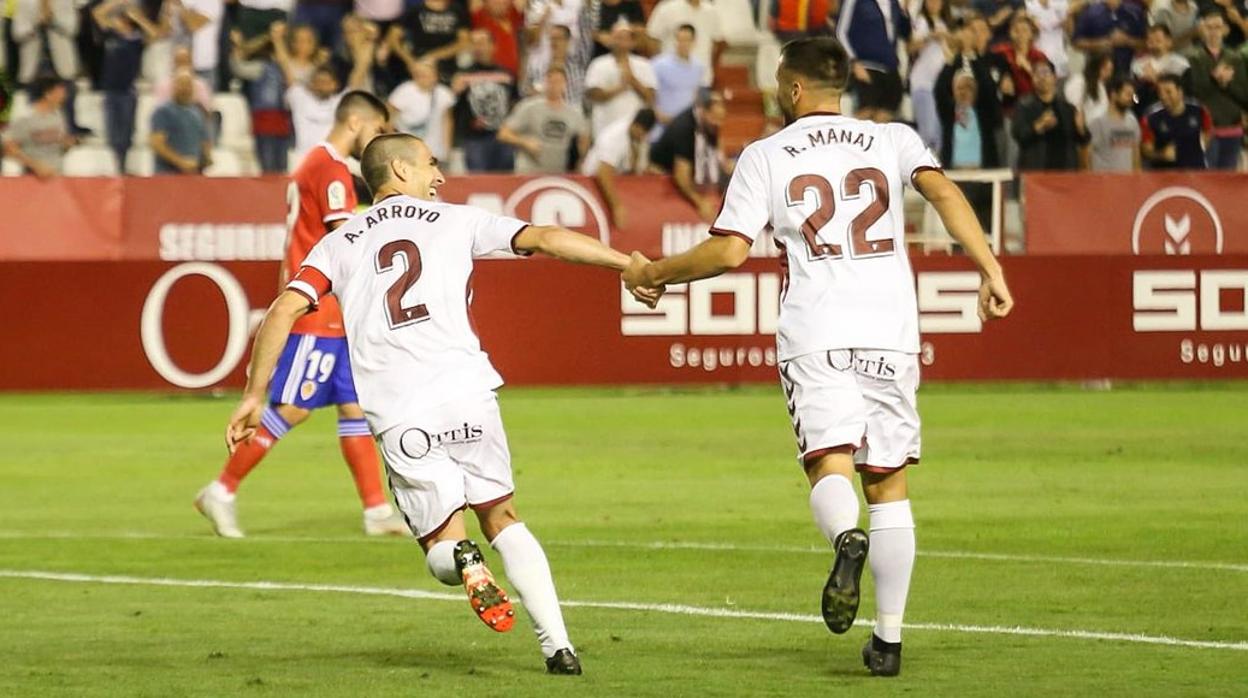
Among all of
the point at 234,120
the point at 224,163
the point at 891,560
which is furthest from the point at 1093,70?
the point at 891,560

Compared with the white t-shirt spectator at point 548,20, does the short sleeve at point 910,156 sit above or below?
below

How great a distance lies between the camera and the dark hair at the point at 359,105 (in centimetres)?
1200

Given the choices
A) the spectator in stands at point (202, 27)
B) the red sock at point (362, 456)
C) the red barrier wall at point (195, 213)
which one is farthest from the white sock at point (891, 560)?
the spectator in stands at point (202, 27)

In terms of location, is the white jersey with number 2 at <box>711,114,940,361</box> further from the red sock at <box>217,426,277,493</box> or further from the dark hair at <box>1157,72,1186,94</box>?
the dark hair at <box>1157,72,1186,94</box>

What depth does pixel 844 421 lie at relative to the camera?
7.72 metres

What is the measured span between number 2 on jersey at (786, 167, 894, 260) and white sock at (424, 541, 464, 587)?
5.04 ft

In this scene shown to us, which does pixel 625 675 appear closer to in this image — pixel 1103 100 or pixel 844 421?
pixel 844 421

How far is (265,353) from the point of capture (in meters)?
7.92

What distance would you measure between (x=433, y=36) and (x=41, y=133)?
4156 mm

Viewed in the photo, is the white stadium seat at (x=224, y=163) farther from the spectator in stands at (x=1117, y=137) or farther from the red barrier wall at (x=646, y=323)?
the spectator in stands at (x=1117, y=137)

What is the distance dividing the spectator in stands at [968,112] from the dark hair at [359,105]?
13.2m

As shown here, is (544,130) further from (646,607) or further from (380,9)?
(646,607)

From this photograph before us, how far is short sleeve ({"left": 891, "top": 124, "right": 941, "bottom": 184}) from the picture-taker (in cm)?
789

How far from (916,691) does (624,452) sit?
9.15 metres
